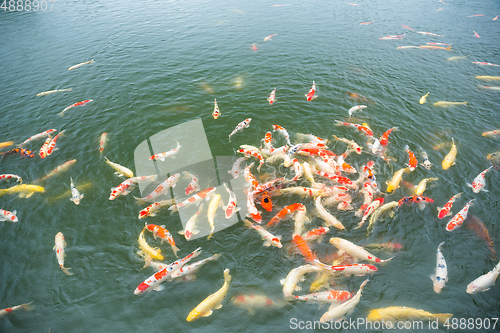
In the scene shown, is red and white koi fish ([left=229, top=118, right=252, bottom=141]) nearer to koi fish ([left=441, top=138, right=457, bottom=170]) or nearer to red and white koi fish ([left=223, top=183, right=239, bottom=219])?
red and white koi fish ([left=223, top=183, right=239, bottom=219])

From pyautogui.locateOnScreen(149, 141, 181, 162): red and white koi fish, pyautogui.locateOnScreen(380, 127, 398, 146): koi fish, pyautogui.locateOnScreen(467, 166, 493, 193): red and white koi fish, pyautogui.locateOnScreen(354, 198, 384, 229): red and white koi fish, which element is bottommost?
pyautogui.locateOnScreen(467, 166, 493, 193): red and white koi fish

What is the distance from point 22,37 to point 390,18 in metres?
34.8

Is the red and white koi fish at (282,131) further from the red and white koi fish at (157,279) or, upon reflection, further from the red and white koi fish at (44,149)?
the red and white koi fish at (44,149)

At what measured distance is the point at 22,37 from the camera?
2244 cm

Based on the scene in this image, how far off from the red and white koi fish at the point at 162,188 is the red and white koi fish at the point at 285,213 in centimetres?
390

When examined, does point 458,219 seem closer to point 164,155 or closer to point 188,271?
point 188,271

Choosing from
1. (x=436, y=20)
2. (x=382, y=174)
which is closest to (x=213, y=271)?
(x=382, y=174)

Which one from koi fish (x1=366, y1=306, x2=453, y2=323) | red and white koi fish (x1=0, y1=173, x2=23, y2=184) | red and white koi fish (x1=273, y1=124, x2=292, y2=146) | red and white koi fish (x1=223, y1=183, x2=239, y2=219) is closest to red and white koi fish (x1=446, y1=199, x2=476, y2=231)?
koi fish (x1=366, y1=306, x2=453, y2=323)

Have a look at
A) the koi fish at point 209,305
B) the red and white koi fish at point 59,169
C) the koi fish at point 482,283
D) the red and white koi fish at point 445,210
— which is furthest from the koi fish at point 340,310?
the red and white koi fish at point 59,169

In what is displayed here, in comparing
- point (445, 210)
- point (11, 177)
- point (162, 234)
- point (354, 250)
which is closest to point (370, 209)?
point (354, 250)

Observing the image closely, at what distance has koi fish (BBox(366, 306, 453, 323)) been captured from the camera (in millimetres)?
5852

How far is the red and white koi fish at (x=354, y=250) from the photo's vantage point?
264 inches

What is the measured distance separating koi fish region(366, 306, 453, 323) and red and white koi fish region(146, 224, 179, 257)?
5.42m

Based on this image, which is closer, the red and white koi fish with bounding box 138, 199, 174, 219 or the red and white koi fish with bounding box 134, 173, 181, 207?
the red and white koi fish with bounding box 138, 199, 174, 219
